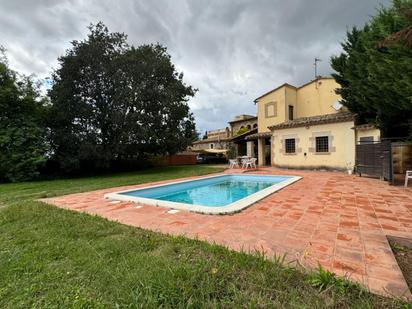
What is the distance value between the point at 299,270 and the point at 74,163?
16.2 meters

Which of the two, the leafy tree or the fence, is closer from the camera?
the fence

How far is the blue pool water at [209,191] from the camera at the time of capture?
8.85 m

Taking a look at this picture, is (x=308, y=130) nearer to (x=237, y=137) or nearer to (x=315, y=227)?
(x=237, y=137)

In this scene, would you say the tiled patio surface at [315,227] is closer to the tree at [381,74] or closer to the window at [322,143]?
the tree at [381,74]

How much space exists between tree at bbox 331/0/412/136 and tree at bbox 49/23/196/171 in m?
12.0

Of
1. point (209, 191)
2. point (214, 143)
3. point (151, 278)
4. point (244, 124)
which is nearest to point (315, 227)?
→ point (151, 278)

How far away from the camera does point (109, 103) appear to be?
17.2 meters

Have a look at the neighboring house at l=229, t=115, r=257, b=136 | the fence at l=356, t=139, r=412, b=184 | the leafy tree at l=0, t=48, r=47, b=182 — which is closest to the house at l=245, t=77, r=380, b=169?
the fence at l=356, t=139, r=412, b=184

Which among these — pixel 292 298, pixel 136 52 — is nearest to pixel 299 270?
pixel 292 298

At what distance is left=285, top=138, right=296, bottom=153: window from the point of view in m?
17.5

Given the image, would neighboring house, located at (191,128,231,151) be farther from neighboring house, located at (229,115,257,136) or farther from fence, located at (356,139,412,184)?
fence, located at (356,139,412,184)

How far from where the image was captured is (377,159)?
34.4 feet

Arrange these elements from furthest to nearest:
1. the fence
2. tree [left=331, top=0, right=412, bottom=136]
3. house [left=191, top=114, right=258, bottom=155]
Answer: house [left=191, top=114, right=258, bottom=155], the fence, tree [left=331, top=0, right=412, bottom=136]

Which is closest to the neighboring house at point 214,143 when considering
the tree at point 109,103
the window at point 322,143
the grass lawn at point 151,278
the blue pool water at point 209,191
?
the tree at point 109,103
